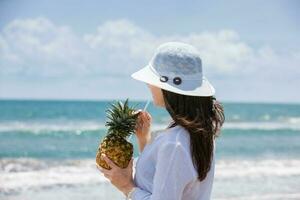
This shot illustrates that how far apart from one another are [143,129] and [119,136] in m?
0.07

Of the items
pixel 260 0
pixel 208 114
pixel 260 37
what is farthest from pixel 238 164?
pixel 260 37

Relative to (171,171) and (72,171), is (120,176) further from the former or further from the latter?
(72,171)

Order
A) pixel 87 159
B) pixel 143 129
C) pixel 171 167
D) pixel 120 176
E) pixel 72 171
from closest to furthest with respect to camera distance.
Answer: pixel 171 167 → pixel 120 176 → pixel 143 129 → pixel 72 171 → pixel 87 159

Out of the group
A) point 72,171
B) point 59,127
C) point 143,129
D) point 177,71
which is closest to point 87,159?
point 72,171

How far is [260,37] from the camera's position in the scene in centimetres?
2962

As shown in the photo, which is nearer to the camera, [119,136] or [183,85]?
[183,85]

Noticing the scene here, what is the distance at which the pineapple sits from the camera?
1798mm

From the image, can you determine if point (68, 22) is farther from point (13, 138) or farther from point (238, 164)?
point (238, 164)

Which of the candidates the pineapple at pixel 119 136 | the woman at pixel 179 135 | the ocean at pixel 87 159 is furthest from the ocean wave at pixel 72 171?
the woman at pixel 179 135

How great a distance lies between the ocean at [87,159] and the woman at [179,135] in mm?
416

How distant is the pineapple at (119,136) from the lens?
1.80 meters

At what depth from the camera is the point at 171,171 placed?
1609 mm

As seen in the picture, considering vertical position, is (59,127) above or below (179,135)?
below

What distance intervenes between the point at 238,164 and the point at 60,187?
4.20 metres
